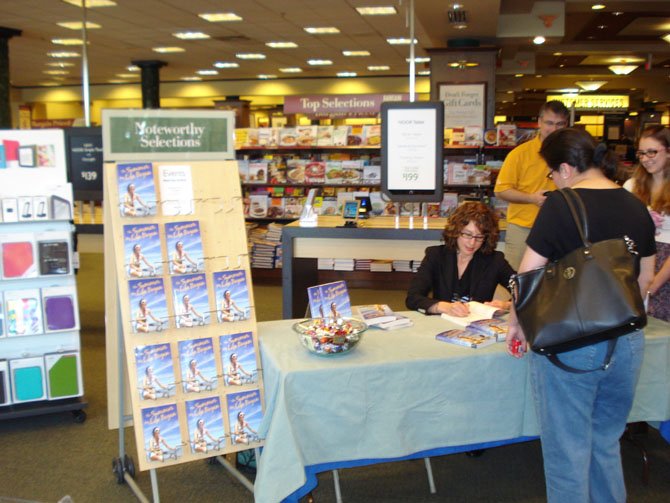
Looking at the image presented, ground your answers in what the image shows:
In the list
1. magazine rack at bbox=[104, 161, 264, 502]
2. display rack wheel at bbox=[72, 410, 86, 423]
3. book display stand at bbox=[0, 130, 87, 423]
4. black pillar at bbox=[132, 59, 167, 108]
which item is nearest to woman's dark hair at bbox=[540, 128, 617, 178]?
magazine rack at bbox=[104, 161, 264, 502]

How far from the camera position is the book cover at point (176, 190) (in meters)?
2.67

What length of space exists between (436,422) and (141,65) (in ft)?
48.6

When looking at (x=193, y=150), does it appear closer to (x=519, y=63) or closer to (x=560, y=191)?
(x=560, y=191)

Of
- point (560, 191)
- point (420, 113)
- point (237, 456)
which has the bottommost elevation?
point (237, 456)

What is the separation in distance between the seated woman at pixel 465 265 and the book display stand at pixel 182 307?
1004mm

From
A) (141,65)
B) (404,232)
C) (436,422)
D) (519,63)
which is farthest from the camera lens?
(141,65)

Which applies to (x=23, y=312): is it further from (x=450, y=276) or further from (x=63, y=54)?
(x=63, y=54)

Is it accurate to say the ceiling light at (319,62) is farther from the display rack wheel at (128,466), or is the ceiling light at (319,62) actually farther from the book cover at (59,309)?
the display rack wheel at (128,466)

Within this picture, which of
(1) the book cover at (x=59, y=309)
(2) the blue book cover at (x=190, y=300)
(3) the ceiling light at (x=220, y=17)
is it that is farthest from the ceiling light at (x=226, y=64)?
(2) the blue book cover at (x=190, y=300)

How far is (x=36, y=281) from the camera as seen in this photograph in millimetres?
3797

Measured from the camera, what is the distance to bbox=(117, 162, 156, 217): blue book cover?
8.54 feet

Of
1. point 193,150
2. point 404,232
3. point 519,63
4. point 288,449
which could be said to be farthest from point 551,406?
point 519,63

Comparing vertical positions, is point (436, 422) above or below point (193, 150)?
below

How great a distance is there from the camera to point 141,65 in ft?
51.1
